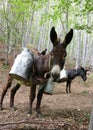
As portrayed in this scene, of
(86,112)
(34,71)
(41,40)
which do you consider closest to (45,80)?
(34,71)

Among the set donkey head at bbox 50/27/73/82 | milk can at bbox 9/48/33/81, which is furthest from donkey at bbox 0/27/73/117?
milk can at bbox 9/48/33/81

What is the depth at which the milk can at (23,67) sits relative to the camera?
22.8ft

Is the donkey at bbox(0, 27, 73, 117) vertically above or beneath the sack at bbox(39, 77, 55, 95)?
above

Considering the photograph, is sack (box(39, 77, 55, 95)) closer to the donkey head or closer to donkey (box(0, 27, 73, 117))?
donkey (box(0, 27, 73, 117))

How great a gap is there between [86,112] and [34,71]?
255 cm

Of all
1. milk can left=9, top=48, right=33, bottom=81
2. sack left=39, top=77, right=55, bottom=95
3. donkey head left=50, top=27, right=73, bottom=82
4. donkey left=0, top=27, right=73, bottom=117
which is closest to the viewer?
donkey head left=50, top=27, right=73, bottom=82

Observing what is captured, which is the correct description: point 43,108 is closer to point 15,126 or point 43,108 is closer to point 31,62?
point 31,62

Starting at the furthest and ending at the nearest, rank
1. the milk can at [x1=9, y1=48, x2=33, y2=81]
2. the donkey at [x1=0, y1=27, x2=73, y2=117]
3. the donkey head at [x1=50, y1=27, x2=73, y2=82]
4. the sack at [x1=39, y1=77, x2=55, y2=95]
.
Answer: the sack at [x1=39, y1=77, x2=55, y2=95] < the milk can at [x1=9, y1=48, x2=33, y2=81] < the donkey at [x1=0, y1=27, x2=73, y2=117] < the donkey head at [x1=50, y1=27, x2=73, y2=82]

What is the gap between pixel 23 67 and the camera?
23.1ft

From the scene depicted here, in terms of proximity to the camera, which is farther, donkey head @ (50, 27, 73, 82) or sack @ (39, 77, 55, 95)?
sack @ (39, 77, 55, 95)

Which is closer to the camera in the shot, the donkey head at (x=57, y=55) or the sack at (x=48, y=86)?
the donkey head at (x=57, y=55)

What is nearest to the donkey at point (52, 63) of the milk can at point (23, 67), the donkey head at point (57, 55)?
the donkey head at point (57, 55)

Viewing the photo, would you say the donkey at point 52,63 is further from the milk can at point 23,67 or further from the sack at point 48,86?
the milk can at point 23,67

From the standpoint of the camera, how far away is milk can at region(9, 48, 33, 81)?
694 centimetres
